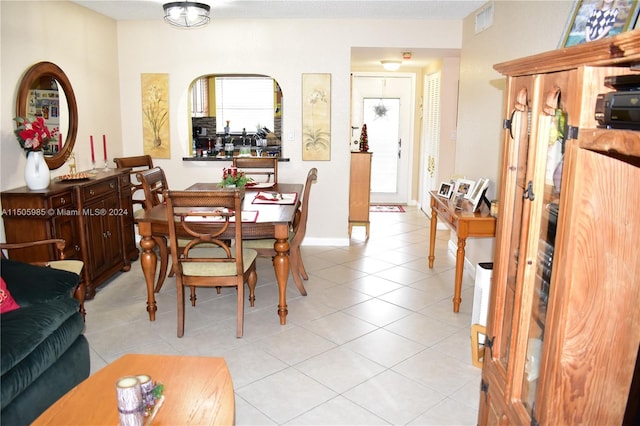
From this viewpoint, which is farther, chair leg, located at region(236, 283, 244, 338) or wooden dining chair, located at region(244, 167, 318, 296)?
wooden dining chair, located at region(244, 167, 318, 296)

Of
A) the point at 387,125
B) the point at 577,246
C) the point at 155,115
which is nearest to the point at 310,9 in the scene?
the point at 155,115

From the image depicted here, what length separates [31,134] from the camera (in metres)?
3.57

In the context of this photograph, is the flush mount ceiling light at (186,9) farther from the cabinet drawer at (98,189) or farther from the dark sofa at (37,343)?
the dark sofa at (37,343)

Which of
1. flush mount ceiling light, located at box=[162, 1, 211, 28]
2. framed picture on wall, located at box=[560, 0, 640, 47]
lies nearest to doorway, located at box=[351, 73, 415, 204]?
flush mount ceiling light, located at box=[162, 1, 211, 28]

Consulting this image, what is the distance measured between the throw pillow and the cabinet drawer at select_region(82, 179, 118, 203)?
1455 mm

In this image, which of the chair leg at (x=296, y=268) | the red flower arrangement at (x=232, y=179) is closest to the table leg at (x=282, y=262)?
the chair leg at (x=296, y=268)

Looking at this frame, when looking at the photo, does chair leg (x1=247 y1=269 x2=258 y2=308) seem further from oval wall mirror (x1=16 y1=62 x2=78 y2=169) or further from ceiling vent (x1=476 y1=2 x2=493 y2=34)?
ceiling vent (x1=476 y1=2 x2=493 y2=34)

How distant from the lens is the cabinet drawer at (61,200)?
11.6 ft

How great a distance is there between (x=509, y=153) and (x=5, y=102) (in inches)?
139

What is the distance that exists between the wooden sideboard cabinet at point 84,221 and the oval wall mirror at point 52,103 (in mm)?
370

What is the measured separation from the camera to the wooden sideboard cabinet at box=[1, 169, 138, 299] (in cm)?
352

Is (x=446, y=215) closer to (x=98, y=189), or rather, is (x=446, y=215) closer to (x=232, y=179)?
(x=232, y=179)

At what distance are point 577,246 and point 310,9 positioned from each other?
409 cm

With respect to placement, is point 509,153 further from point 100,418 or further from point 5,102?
point 5,102
